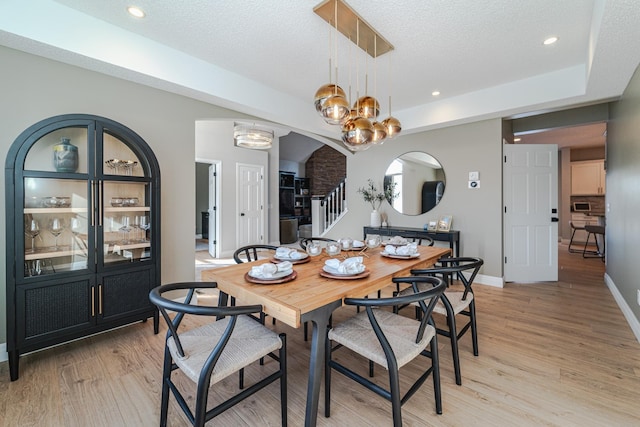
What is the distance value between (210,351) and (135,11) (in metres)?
2.61

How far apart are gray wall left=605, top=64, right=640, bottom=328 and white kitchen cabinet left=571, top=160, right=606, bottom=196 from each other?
4.55 metres

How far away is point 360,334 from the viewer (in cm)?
165

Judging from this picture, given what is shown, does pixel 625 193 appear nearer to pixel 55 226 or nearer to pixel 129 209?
pixel 129 209

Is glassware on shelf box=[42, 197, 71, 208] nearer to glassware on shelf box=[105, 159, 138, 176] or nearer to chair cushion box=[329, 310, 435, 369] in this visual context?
glassware on shelf box=[105, 159, 138, 176]

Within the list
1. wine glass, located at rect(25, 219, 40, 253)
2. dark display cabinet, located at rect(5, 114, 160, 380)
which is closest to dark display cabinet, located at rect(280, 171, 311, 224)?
dark display cabinet, located at rect(5, 114, 160, 380)

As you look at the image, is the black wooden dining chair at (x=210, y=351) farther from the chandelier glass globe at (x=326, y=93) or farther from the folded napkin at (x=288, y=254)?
the chandelier glass globe at (x=326, y=93)

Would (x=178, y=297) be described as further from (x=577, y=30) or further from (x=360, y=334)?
(x=577, y=30)

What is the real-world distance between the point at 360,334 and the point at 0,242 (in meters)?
2.77

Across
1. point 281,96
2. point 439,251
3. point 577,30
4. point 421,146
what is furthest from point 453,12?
point 421,146

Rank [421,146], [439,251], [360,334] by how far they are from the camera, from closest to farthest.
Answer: [360,334] < [439,251] < [421,146]

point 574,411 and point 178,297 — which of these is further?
point 178,297

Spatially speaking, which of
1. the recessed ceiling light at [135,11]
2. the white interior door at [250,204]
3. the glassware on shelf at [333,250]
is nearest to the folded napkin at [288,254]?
the glassware on shelf at [333,250]

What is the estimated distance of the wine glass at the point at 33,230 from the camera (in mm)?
2115

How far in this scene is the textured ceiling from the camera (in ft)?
7.13
